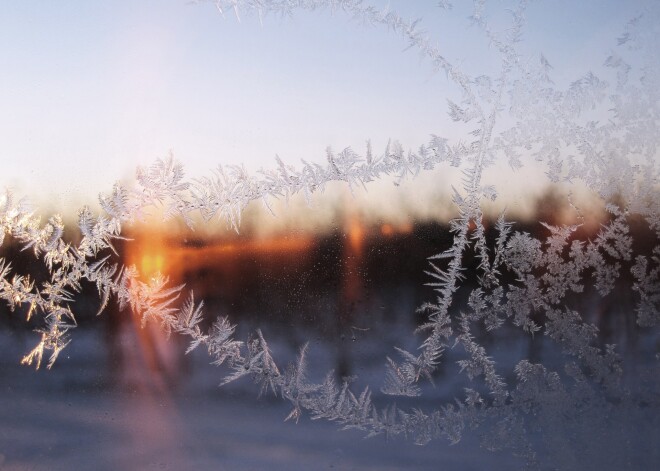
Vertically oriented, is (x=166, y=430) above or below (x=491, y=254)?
below

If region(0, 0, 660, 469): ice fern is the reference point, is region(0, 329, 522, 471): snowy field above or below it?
below

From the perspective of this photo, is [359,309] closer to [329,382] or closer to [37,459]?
[329,382]

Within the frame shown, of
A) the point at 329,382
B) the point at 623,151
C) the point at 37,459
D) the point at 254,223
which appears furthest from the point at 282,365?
the point at 623,151

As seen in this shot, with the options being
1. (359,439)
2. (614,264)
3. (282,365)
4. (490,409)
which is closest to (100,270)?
(282,365)

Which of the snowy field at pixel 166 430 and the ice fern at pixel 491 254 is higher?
the ice fern at pixel 491 254

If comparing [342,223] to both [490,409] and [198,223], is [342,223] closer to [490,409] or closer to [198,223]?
[198,223]

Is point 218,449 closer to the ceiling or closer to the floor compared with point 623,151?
closer to the floor

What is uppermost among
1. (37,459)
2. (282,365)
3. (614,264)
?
(614,264)
